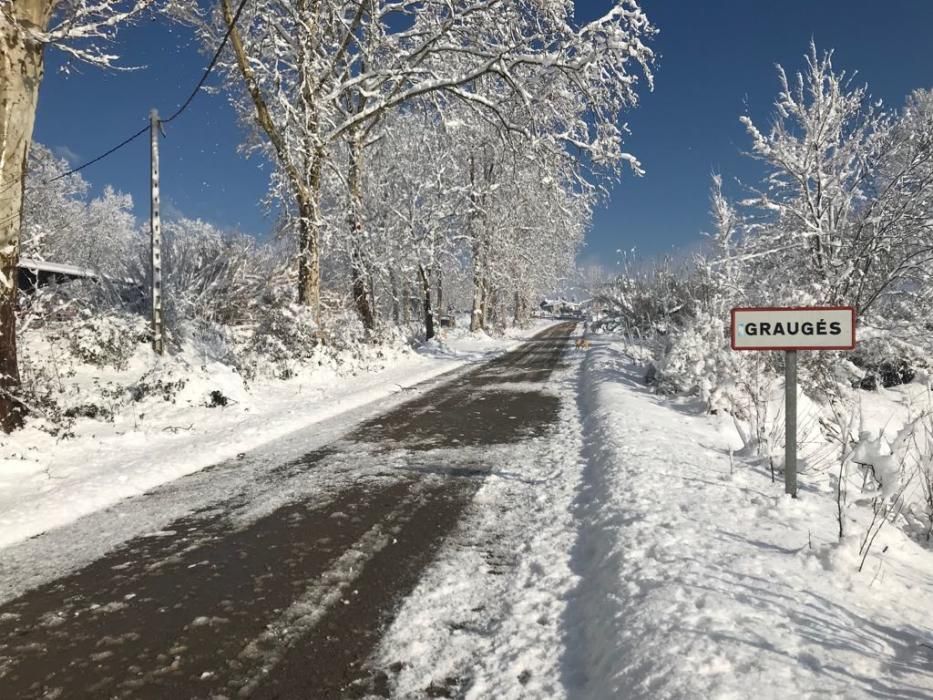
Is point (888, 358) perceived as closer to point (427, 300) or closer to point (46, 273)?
point (427, 300)

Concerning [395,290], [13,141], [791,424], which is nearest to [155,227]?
[13,141]

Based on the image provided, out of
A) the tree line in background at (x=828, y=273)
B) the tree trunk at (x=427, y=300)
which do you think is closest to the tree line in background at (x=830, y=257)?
the tree line in background at (x=828, y=273)

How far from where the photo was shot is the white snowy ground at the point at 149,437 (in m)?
4.68

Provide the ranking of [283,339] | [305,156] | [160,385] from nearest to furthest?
1. [160,385]
2. [283,339]
3. [305,156]

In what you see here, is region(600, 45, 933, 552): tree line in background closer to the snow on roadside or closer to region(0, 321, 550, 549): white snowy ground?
the snow on roadside

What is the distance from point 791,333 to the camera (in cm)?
402

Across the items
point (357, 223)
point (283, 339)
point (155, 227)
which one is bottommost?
point (283, 339)

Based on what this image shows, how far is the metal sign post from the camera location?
12.9 feet

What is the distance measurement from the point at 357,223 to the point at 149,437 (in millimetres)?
12883

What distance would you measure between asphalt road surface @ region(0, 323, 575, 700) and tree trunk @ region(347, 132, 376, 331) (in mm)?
13692

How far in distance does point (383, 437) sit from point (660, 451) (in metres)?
3.39

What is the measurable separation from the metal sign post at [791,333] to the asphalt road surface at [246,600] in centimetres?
260

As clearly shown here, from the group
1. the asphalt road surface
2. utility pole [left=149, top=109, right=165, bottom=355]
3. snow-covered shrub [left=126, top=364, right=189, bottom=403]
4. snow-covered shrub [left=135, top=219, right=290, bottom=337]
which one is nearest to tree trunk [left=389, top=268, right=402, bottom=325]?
snow-covered shrub [left=135, top=219, right=290, bottom=337]

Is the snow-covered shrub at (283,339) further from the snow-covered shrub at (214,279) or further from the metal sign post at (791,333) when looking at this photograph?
the metal sign post at (791,333)
